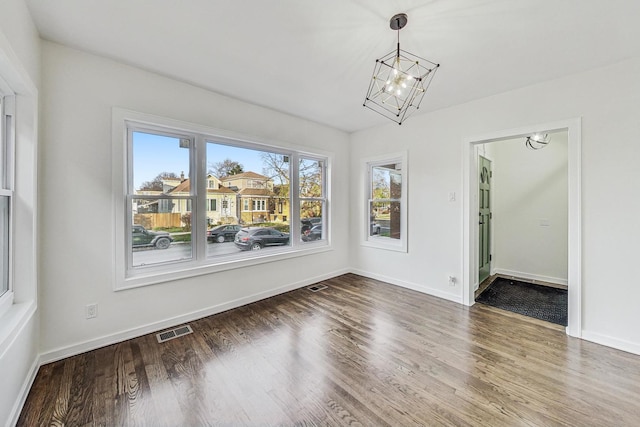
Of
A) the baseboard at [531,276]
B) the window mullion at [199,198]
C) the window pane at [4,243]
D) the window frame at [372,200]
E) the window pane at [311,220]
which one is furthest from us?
the window pane at [311,220]

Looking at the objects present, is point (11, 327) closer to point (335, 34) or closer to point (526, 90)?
point (335, 34)

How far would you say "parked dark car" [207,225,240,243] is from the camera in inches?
123

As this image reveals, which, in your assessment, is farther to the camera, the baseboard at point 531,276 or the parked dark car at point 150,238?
the baseboard at point 531,276

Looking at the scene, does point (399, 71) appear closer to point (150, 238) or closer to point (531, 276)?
point (150, 238)

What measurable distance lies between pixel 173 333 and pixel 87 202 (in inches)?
58.6

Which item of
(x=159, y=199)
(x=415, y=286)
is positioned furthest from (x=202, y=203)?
(x=415, y=286)

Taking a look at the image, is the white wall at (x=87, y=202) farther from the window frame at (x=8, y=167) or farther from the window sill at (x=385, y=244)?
the window sill at (x=385, y=244)

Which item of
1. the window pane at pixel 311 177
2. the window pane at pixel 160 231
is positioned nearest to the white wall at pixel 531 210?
the window pane at pixel 311 177

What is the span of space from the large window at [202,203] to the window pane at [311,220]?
0.08 feet

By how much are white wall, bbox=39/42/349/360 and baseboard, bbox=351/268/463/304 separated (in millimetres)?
2789

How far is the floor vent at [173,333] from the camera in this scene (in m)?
2.48

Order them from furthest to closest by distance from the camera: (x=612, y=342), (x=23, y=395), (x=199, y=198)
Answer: (x=199, y=198) < (x=612, y=342) < (x=23, y=395)

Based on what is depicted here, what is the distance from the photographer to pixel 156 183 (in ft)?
8.75

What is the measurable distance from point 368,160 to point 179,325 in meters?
3.65
